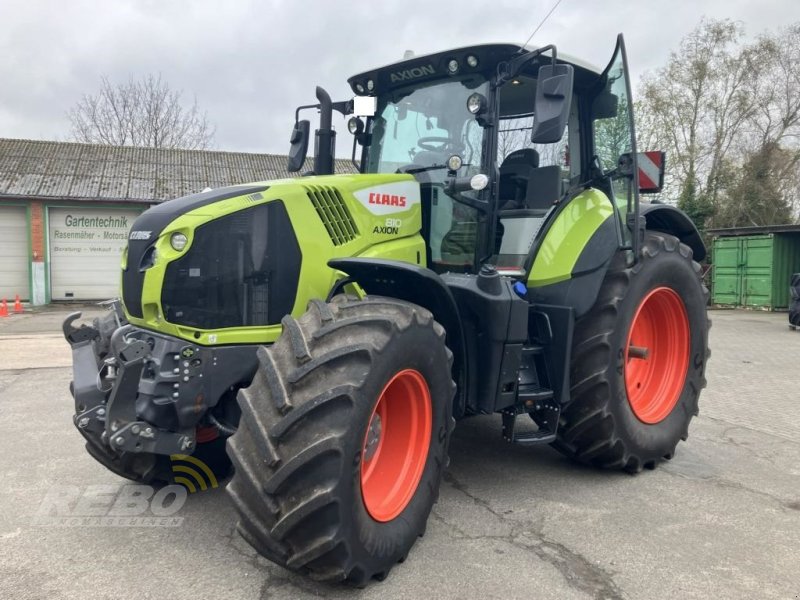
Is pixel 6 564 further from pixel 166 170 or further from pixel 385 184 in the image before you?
pixel 166 170

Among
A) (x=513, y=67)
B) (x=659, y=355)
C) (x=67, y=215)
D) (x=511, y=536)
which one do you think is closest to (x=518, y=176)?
(x=513, y=67)

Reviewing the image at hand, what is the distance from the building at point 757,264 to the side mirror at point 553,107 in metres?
18.1

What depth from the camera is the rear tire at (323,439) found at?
249 centimetres

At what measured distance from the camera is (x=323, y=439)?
2.49 metres

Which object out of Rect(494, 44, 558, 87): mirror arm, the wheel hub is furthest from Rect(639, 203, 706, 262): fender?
the wheel hub

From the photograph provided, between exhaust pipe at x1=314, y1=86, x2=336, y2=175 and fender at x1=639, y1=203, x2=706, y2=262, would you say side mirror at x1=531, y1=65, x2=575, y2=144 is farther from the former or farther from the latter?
fender at x1=639, y1=203, x2=706, y2=262

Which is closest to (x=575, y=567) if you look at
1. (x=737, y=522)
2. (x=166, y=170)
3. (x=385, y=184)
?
(x=737, y=522)

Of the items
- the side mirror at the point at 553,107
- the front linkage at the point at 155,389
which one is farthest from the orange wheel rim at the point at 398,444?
the side mirror at the point at 553,107

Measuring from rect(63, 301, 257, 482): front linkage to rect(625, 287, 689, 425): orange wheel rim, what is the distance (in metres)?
2.88

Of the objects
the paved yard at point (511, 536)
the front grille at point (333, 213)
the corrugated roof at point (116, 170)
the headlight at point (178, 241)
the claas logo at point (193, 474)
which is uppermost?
the corrugated roof at point (116, 170)

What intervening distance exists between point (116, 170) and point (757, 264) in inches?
804

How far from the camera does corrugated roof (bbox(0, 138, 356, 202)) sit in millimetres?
20156

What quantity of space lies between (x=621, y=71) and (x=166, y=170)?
20.5 metres

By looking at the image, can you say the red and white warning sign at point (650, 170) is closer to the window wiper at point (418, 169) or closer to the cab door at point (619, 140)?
the cab door at point (619, 140)
